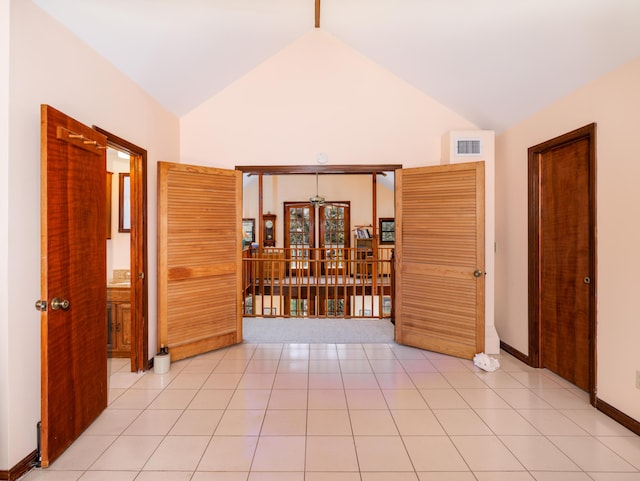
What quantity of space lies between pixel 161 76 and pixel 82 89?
904 millimetres

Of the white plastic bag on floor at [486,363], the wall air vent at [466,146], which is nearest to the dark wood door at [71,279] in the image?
the white plastic bag on floor at [486,363]

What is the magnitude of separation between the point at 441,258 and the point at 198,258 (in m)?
2.49

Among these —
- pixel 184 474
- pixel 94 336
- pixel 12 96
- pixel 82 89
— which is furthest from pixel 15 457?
pixel 82 89

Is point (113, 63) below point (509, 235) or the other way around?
the other way around

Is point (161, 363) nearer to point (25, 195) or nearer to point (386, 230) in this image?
point (25, 195)

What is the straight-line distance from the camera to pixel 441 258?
3.64 metres

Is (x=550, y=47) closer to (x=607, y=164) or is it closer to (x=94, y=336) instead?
(x=607, y=164)

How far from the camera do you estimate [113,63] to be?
2.71 m

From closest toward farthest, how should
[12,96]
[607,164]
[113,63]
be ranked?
[12,96]
[607,164]
[113,63]

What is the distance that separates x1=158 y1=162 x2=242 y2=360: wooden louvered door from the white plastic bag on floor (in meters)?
2.51

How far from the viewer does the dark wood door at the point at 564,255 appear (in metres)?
2.80

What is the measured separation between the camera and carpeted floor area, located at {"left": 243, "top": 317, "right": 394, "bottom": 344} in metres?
4.18

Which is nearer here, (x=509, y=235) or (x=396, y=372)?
(x=396, y=372)

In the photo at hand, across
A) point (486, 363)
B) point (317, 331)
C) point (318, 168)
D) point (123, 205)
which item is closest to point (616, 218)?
point (486, 363)
